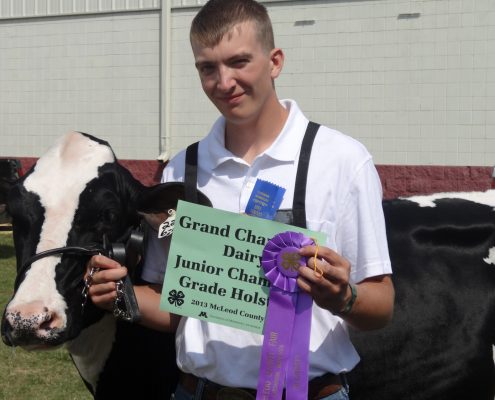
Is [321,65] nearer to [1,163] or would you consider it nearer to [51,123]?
[51,123]

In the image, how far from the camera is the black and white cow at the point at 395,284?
249 centimetres

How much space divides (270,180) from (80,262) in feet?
2.60

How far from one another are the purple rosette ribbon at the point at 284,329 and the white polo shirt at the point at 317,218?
0.19ft

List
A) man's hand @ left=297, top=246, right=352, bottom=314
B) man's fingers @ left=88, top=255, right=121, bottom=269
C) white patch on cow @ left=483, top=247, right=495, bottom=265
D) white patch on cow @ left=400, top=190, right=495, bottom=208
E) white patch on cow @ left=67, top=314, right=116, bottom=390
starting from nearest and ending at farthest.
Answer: man's hand @ left=297, top=246, right=352, bottom=314
man's fingers @ left=88, top=255, right=121, bottom=269
white patch on cow @ left=67, top=314, right=116, bottom=390
white patch on cow @ left=483, top=247, right=495, bottom=265
white patch on cow @ left=400, top=190, right=495, bottom=208

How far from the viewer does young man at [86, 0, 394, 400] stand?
2.07m

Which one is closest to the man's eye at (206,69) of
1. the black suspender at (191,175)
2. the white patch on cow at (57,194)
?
the black suspender at (191,175)

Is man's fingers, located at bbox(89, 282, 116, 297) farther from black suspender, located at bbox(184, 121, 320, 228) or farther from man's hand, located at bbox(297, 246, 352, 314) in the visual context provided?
man's hand, located at bbox(297, 246, 352, 314)

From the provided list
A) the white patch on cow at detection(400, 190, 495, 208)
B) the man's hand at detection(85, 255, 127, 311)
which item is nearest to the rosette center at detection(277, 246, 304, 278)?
the man's hand at detection(85, 255, 127, 311)

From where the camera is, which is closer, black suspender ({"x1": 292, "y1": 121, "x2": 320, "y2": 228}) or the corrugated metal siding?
black suspender ({"x1": 292, "y1": 121, "x2": 320, "y2": 228})

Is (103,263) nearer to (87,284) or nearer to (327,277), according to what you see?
(87,284)

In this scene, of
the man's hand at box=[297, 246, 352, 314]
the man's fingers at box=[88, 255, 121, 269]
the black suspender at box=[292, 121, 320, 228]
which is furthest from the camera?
the man's fingers at box=[88, 255, 121, 269]

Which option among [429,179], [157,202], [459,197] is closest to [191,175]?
[157,202]

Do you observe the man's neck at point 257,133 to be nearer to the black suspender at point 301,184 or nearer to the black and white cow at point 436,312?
the black suspender at point 301,184

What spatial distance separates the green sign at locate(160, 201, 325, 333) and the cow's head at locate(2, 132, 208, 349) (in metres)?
0.13
